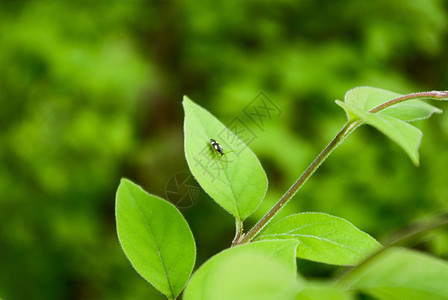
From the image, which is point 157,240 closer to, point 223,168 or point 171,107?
point 223,168

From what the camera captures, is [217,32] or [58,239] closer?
[217,32]

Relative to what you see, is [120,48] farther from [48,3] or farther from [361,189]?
[361,189]

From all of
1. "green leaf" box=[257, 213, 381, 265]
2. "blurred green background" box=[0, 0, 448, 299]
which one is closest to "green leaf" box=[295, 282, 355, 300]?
"green leaf" box=[257, 213, 381, 265]

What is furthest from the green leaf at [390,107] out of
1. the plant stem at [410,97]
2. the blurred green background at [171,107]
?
the blurred green background at [171,107]

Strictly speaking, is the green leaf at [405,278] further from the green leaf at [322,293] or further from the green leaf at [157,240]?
the green leaf at [157,240]

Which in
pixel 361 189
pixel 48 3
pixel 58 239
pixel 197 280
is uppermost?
pixel 48 3

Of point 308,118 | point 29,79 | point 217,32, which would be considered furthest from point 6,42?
point 308,118
